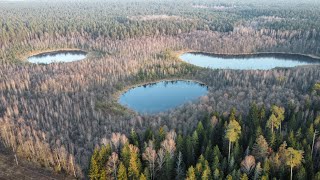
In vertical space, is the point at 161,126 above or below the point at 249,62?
above

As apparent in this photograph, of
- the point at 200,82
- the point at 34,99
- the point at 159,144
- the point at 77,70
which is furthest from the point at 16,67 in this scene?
the point at 159,144

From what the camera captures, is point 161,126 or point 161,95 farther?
point 161,95

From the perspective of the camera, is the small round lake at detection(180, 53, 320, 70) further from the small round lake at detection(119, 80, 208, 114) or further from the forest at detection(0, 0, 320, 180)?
the small round lake at detection(119, 80, 208, 114)

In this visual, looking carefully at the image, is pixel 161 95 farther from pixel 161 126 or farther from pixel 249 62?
pixel 249 62

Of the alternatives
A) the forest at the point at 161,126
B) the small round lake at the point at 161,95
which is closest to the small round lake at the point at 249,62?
the forest at the point at 161,126

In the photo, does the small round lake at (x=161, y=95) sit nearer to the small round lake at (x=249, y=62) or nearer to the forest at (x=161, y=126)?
the forest at (x=161, y=126)

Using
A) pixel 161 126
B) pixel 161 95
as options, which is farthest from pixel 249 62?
pixel 161 126

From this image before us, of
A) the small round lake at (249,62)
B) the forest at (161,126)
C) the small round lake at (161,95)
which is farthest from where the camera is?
the small round lake at (249,62)

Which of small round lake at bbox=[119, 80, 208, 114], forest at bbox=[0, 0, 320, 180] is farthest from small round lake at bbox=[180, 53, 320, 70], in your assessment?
small round lake at bbox=[119, 80, 208, 114]
